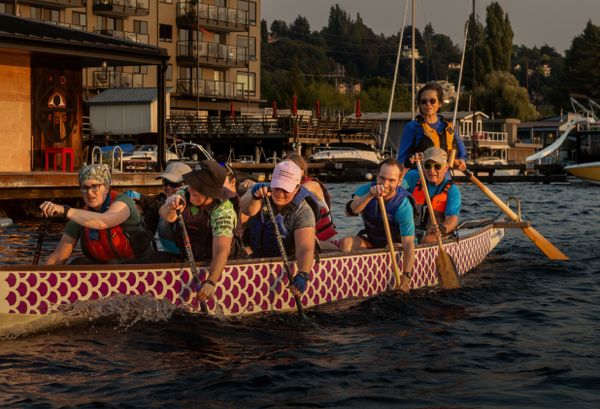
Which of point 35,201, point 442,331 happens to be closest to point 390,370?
point 442,331

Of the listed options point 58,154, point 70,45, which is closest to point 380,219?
point 70,45

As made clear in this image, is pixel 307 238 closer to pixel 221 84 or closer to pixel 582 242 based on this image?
pixel 582 242

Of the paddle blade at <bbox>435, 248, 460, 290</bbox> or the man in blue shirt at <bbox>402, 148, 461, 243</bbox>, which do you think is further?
the man in blue shirt at <bbox>402, 148, 461, 243</bbox>

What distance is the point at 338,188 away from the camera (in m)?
44.8

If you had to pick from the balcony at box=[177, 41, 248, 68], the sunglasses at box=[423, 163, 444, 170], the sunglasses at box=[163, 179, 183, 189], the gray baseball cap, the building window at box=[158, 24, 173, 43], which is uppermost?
the building window at box=[158, 24, 173, 43]

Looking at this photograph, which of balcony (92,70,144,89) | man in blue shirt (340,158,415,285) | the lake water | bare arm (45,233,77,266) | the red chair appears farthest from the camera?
balcony (92,70,144,89)

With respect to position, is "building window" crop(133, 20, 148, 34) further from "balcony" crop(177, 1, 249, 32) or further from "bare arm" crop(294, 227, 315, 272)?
"bare arm" crop(294, 227, 315, 272)

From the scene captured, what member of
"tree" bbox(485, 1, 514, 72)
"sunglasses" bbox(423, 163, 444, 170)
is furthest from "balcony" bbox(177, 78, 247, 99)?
"tree" bbox(485, 1, 514, 72)

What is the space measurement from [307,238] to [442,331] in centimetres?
168

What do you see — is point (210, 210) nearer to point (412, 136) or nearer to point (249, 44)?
point (412, 136)

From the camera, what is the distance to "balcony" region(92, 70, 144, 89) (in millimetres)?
56312

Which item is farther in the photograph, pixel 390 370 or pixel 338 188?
pixel 338 188

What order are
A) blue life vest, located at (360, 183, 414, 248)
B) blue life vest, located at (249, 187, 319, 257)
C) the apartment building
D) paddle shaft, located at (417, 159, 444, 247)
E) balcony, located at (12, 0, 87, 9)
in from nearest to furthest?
blue life vest, located at (249, 187, 319, 257) < blue life vest, located at (360, 183, 414, 248) < paddle shaft, located at (417, 159, 444, 247) < balcony, located at (12, 0, 87, 9) < the apartment building

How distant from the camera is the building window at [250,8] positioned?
221 feet
